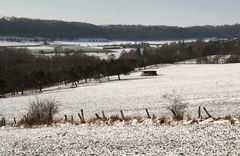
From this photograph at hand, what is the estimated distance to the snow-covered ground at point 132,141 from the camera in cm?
2228

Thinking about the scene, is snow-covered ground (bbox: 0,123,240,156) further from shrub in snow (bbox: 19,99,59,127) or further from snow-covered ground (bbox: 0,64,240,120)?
snow-covered ground (bbox: 0,64,240,120)

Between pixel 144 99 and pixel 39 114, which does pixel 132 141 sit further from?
pixel 144 99

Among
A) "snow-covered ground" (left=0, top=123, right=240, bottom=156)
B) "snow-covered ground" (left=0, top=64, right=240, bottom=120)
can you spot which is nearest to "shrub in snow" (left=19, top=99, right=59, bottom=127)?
"snow-covered ground" (left=0, top=64, right=240, bottom=120)

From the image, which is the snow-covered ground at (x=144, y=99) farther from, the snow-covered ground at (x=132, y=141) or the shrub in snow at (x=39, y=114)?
the snow-covered ground at (x=132, y=141)

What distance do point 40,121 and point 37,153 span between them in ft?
61.3

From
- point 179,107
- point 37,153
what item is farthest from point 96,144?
point 179,107

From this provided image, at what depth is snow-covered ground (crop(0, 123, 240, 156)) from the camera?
2228 centimetres

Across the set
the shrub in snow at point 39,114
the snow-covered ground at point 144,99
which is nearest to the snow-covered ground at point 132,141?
the shrub in snow at point 39,114

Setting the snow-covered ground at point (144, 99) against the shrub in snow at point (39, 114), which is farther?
the snow-covered ground at point (144, 99)

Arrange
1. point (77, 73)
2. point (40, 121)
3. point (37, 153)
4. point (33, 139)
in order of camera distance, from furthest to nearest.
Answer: point (77, 73)
point (40, 121)
point (33, 139)
point (37, 153)

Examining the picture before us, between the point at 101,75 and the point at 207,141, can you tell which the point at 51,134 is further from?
the point at 101,75

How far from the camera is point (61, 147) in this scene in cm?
2633

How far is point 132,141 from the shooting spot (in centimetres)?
2581

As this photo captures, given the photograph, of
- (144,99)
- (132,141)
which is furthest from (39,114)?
(144,99)
